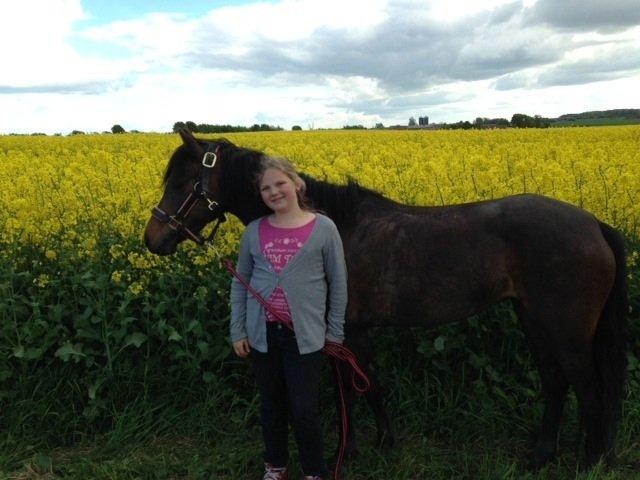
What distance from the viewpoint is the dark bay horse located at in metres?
3.56

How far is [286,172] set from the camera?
10.9ft

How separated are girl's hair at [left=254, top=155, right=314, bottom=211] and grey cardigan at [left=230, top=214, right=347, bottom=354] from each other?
0.15m

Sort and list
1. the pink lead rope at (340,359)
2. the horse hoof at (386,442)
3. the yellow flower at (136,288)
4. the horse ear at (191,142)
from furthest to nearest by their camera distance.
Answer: the yellow flower at (136,288) < the horse hoof at (386,442) < the horse ear at (191,142) < the pink lead rope at (340,359)

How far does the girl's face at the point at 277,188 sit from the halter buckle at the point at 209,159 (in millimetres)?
430

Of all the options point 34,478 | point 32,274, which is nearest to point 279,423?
point 34,478

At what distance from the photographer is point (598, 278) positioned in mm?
3562

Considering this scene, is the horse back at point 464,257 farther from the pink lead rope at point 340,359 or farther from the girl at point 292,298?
the girl at point 292,298

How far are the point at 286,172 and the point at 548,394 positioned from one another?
7.64 feet

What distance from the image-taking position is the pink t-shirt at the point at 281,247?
11.0 feet

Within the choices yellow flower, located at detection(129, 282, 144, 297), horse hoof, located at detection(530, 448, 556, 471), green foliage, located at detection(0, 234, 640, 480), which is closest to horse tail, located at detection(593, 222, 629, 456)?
horse hoof, located at detection(530, 448, 556, 471)

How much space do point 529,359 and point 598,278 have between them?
57.2 inches

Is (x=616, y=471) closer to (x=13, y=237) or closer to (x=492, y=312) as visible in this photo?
(x=492, y=312)

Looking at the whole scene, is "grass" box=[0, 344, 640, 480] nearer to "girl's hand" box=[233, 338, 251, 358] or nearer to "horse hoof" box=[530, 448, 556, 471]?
"horse hoof" box=[530, 448, 556, 471]

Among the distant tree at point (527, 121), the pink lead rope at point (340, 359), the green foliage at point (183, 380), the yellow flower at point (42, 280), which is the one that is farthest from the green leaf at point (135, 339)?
the distant tree at point (527, 121)
